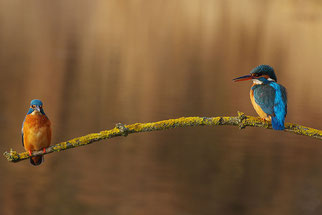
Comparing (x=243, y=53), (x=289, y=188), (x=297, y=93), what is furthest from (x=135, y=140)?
(x=243, y=53)

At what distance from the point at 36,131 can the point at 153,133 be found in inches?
513

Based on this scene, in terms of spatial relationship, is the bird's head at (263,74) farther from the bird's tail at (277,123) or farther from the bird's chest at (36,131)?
the bird's chest at (36,131)

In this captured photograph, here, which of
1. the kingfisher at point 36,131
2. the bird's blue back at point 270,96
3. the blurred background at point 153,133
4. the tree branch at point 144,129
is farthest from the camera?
the blurred background at point 153,133

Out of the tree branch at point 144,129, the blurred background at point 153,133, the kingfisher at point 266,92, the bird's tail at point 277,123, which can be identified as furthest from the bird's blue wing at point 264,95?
the blurred background at point 153,133

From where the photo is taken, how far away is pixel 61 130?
15.0 meters

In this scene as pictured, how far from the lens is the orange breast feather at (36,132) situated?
2559mm

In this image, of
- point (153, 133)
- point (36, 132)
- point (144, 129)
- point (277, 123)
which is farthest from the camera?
point (153, 133)

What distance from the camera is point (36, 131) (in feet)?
8.67

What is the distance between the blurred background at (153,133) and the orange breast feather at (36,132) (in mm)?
8672

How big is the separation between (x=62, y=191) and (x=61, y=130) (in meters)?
3.60

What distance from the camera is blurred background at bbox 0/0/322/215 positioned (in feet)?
39.4

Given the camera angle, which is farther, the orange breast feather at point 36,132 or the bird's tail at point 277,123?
the orange breast feather at point 36,132

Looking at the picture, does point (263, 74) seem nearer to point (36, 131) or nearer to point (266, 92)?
point (266, 92)

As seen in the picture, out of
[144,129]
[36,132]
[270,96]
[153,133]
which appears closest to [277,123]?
[270,96]
